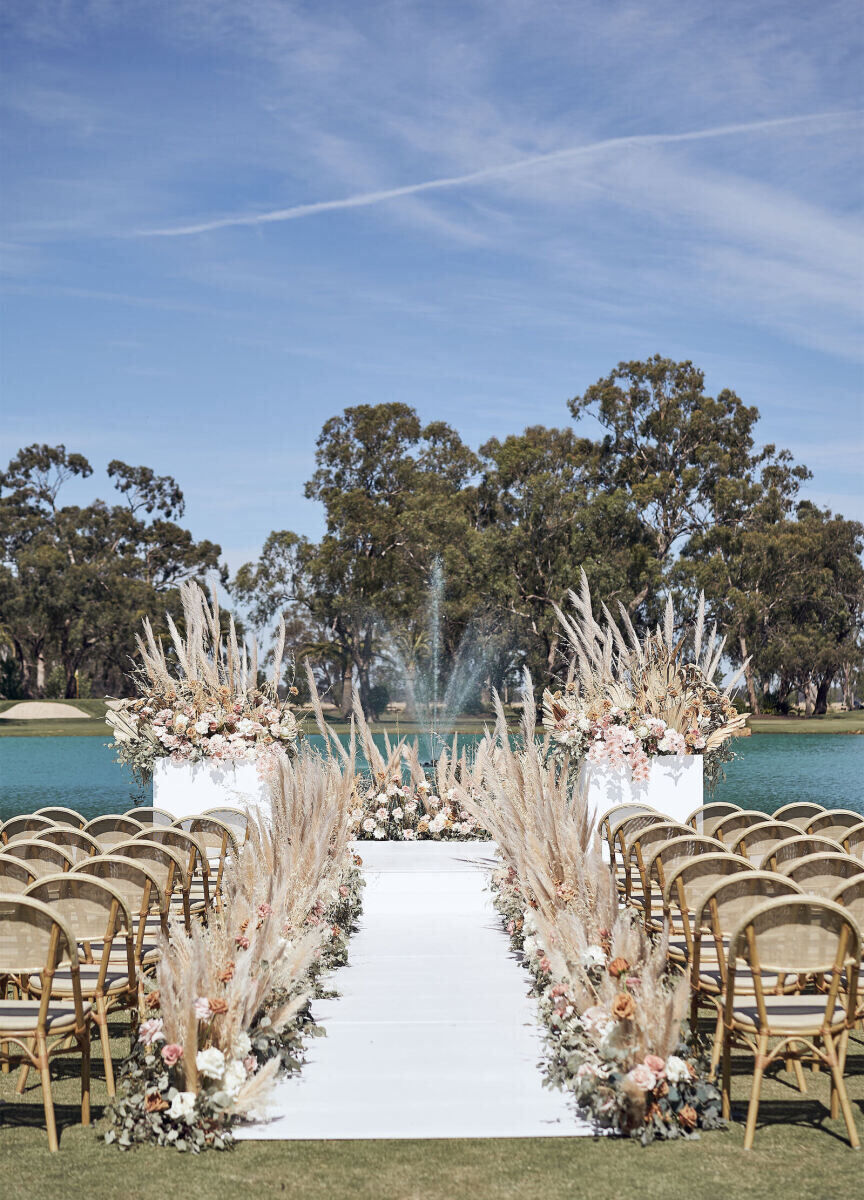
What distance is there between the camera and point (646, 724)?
8.84m

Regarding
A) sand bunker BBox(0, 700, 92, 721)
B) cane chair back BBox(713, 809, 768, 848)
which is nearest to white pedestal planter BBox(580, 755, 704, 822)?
cane chair back BBox(713, 809, 768, 848)

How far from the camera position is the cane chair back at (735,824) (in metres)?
6.22

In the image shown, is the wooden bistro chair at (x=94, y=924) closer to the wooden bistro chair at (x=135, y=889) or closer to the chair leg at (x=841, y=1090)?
the wooden bistro chair at (x=135, y=889)

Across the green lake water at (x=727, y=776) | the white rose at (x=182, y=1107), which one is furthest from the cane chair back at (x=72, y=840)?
the green lake water at (x=727, y=776)

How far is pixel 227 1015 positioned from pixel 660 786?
5648 millimetres

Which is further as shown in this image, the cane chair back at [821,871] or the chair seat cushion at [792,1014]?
the cane chair back at [821,871]

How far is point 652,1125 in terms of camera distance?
12.2ft

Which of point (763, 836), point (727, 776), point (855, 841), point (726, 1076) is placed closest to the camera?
point (726, 1076)

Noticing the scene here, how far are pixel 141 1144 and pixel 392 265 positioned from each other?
27.6 m

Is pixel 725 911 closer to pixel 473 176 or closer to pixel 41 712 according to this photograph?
pixel 473 176

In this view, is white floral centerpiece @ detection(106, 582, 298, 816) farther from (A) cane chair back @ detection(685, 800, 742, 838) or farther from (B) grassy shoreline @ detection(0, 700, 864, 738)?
(B) grassy shoreline @ detection(0, 700, 864, 738)

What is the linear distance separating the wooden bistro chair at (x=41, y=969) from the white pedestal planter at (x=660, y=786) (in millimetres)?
5489

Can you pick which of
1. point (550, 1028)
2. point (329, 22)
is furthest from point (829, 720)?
point (550, 1028)

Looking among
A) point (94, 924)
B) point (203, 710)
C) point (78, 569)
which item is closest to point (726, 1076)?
point (94, 924)
